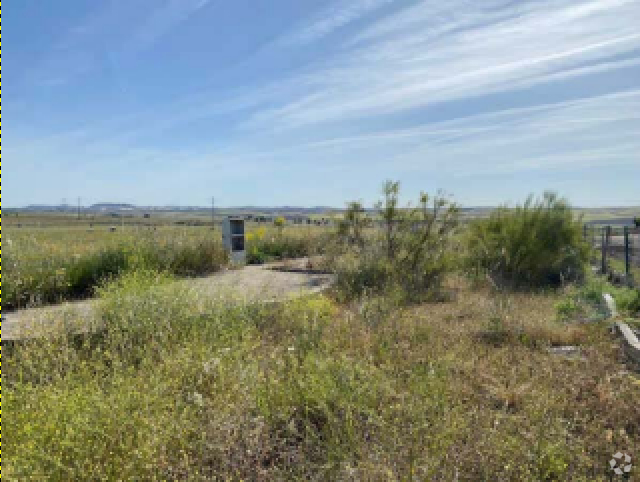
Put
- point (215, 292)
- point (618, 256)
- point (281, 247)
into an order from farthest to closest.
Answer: point (618, 256), point (281, 247), point (215, 292)

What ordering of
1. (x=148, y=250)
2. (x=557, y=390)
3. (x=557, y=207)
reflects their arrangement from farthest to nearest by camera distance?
1. (x=557, y=207)
2. (x=148, y=250)
3. (x=557, y=390)

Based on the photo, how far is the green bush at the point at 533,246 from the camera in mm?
9312

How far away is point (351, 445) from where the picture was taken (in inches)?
102

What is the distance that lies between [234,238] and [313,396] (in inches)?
294

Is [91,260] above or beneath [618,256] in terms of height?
above

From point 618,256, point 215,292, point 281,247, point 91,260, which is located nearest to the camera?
point 215,292

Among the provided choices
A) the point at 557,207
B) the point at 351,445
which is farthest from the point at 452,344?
the point at 557,207

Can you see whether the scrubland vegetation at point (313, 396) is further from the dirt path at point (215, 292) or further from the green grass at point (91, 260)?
the green grass at point (91, 260)

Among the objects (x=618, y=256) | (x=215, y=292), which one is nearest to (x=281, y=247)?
(x=215, y=292)

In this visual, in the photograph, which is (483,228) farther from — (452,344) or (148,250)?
(148,250)

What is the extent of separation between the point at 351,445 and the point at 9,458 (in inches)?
72.6

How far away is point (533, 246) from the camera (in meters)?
9.38

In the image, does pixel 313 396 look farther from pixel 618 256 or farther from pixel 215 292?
pixel 618 256

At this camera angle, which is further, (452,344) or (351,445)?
(452,344)
